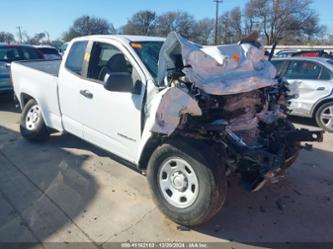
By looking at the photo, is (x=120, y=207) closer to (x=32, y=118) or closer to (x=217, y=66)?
(x=217, y=66)

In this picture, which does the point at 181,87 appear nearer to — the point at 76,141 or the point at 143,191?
the point at 143,191

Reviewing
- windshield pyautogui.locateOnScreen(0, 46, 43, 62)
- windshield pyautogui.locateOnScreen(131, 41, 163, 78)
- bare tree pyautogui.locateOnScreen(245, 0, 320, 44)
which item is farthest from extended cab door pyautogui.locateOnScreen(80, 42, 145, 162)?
bare tree pyautogui.locateOnScreen(245, 0, 320, 44)

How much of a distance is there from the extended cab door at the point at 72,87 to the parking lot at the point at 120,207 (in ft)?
2.15

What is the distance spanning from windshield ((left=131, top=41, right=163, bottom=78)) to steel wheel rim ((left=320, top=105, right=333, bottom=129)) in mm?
4329

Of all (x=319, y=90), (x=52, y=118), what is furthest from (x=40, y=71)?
(x=319, y=90)

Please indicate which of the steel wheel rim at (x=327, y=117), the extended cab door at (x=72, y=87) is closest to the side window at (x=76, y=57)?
the extended cab door at (x=72, y=87)

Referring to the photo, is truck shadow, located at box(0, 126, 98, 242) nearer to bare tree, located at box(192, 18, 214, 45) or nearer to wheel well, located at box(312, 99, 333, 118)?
wheel well, located at box(312, 99, 333, 118)

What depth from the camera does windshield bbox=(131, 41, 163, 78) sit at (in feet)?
Answer: 11.2

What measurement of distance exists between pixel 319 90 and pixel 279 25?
5492cm

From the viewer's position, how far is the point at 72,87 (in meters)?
4.22

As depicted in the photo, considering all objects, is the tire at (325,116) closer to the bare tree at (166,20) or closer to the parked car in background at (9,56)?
the parked car in background at (9,56)

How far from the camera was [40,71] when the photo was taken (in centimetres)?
496

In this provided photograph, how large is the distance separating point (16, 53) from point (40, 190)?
7.13 meters

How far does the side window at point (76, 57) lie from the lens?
13.9 feet
